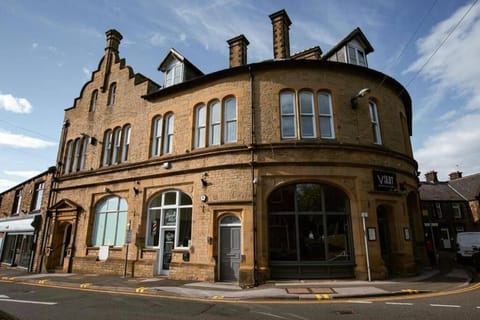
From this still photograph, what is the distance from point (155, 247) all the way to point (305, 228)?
26.2 ft

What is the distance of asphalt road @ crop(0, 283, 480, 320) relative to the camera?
22.5 feet

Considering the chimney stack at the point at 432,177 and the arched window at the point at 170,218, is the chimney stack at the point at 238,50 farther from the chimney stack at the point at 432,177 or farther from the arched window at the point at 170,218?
the chimney stack at the point at 432,177

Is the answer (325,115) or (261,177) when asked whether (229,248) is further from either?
(325,115)

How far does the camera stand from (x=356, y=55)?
51.6 feet

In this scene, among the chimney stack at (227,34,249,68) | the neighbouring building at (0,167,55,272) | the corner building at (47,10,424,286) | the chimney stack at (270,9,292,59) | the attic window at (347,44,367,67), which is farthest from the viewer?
the neighbouring building at (0,167,55,272)

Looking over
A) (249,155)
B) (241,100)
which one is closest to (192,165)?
(249,155)

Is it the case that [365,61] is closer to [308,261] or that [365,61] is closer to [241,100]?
[241,100]

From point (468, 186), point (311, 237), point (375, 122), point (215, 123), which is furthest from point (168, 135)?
point (468, 186)

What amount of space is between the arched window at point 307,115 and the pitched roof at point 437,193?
107ft

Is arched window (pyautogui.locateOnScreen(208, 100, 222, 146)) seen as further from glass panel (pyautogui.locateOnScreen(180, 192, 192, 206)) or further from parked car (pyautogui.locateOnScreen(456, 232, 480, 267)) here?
parked car (pyautogui.locateOnScreen(456, 232, 480, 267))

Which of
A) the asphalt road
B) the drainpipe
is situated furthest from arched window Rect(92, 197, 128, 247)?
the drainpipe

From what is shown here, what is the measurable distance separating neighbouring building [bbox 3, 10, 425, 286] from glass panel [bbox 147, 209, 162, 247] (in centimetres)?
8

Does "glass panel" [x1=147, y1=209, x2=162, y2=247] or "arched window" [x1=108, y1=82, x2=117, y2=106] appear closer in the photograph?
"glass panel" [x1=147, y1=209, x2=162, y2=247]

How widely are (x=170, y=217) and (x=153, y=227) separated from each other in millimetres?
1326
